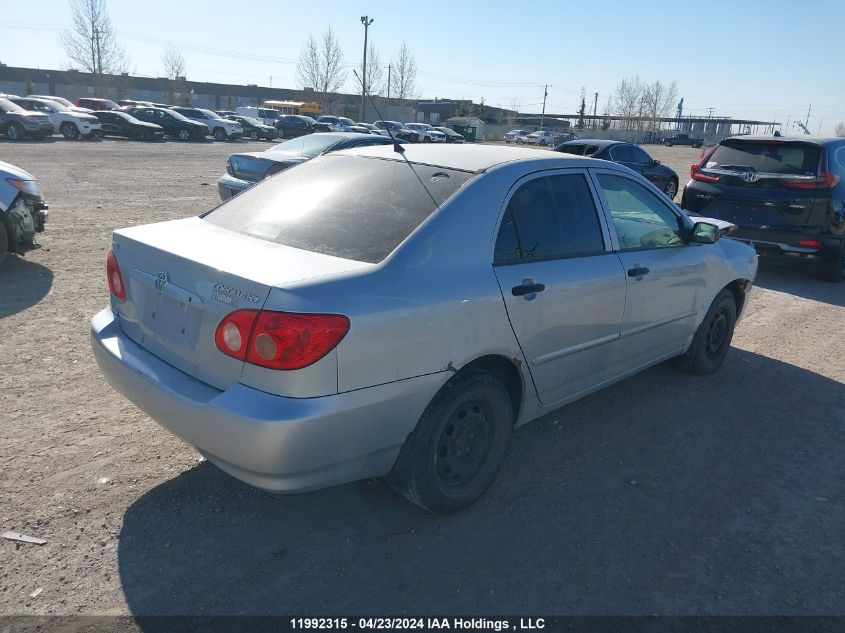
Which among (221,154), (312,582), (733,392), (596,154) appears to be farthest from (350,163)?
(221,154)

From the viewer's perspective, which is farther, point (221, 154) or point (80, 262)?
point (221, 154)

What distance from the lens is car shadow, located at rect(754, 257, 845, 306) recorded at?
27.3ft

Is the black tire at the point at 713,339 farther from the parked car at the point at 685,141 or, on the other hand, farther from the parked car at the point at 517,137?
the parked car at the point at 685,141

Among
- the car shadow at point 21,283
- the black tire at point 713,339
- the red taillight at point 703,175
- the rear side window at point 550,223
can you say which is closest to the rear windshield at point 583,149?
the red taillight at point 703,175

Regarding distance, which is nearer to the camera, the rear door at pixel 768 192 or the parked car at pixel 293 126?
the rear door at pixel 768 192

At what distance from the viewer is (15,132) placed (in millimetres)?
27312

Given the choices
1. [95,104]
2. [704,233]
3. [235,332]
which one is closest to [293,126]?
[95,104]

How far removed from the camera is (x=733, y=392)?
5121mm

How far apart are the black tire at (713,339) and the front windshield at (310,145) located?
24.2ft

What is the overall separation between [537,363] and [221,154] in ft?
88.8

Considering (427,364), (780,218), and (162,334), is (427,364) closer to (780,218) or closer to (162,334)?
(162,334)

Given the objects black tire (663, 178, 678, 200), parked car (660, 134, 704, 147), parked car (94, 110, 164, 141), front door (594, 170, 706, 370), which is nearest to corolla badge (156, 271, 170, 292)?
front door (594, 170, 706, 370)

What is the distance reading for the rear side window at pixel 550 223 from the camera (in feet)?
11.3

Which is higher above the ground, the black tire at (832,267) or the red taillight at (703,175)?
the red taillight at (703,175)
